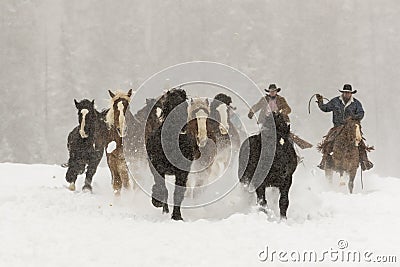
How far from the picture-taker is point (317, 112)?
155ft

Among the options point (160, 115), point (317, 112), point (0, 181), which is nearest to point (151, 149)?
point (160, 115)

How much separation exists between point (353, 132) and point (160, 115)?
5750mm

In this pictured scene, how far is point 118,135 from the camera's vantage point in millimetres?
11805

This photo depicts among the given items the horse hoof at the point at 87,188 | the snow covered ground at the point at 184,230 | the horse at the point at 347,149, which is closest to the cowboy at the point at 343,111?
the horse at the point at 347,149

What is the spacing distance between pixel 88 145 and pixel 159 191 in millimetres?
3510

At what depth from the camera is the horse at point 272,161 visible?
9.91 meters

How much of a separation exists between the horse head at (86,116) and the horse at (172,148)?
2619 mm

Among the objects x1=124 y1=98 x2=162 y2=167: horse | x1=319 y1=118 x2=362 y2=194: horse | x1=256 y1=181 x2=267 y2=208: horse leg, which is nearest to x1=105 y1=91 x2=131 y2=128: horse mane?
x1=124 y1=98 x2=162 y2=167: horse

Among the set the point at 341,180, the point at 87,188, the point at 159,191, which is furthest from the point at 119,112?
the point at 341,180

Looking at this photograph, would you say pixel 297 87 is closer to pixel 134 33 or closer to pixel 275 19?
pixel 275 19

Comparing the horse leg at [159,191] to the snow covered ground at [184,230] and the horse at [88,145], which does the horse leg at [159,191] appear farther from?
the horse at [88,145]

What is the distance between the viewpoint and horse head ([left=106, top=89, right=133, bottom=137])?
11540 millimetres

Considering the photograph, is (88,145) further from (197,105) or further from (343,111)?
(343,111)

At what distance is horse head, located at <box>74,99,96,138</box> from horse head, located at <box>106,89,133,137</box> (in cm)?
79
